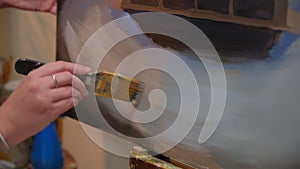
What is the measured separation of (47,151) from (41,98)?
305 millimetres

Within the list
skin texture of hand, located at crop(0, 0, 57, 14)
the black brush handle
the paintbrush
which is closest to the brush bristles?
the paintbrush

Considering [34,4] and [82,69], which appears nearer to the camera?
[82,69]

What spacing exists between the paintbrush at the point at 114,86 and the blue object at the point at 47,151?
13.9 inches

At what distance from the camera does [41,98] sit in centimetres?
88

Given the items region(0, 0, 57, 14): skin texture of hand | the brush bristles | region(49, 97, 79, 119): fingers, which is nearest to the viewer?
the brush bristles

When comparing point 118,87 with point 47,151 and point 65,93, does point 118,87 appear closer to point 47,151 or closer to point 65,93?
point 65,93

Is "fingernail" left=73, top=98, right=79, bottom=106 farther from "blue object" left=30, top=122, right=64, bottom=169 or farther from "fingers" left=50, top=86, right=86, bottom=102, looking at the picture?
"blue object" left=30, top=122, right=64, bottom=169

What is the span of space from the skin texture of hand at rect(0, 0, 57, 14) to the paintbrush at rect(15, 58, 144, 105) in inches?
12.6

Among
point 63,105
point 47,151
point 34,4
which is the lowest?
point 47,151

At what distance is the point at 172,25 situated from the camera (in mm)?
685

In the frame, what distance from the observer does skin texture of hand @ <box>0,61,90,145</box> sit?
0.87 meters

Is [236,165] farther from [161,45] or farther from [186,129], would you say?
[161,45]

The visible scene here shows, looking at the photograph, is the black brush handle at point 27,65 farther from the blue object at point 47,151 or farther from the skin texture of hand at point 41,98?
the blue object at point 47,151

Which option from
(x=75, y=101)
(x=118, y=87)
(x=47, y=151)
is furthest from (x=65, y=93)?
(x=47, y=151)
